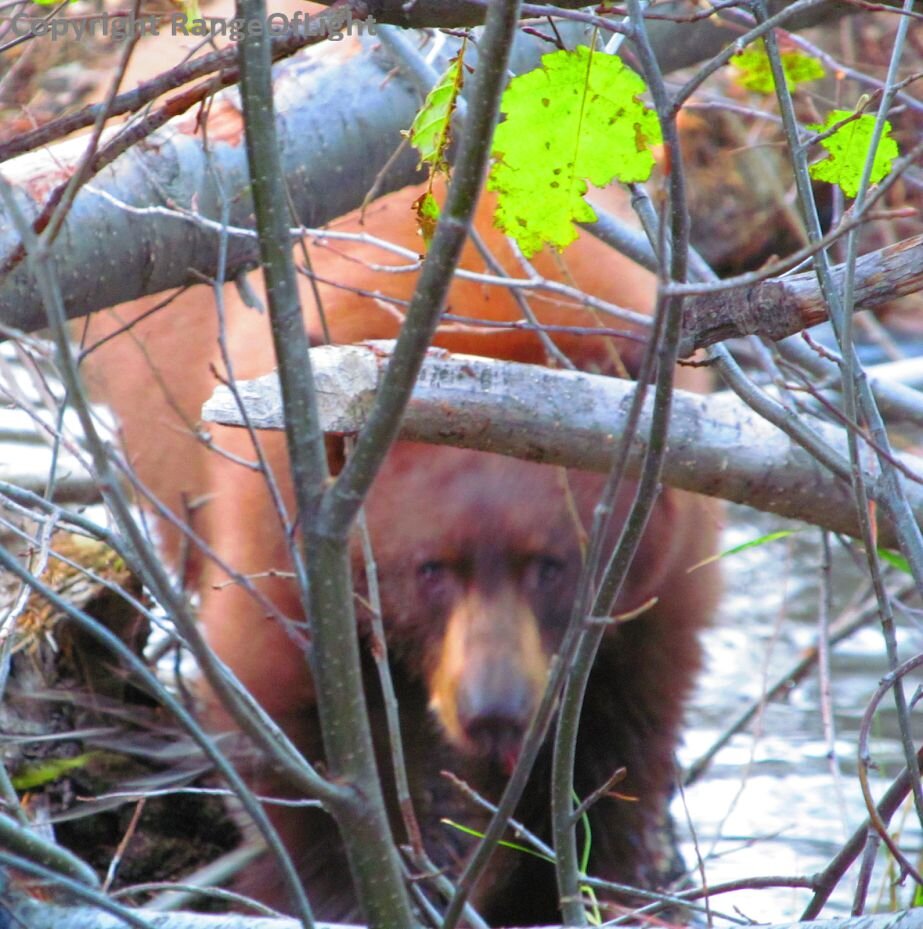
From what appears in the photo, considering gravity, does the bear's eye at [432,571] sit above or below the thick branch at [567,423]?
below

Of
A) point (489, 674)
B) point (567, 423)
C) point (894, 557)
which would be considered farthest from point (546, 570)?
point (567, 423)

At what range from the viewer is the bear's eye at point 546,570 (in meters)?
3.08

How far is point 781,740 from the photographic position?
14.3 ft

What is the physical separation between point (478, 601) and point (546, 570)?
0.63ft

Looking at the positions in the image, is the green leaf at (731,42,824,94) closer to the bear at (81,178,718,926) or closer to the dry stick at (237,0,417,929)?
the bear at (81,178,718,926)

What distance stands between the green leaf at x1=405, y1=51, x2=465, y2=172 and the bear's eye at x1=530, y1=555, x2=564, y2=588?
1.74 metres

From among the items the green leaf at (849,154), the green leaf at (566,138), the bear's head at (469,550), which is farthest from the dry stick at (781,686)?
the green leaf at (566,138)

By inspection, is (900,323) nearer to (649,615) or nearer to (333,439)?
(649,615)

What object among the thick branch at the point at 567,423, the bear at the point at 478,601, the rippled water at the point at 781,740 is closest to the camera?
the thick branch at the point at 567,423

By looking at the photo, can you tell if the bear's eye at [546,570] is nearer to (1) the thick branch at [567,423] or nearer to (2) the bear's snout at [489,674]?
(2) the bear's snout at [489,674]

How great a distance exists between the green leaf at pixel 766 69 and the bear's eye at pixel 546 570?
1.28 metres

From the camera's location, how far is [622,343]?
2.95 m

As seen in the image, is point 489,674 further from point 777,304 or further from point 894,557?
point 777,304

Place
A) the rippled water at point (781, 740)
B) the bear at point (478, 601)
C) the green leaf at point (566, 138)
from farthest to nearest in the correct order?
the rippled water at point (781, 740)
the bear at point (478, 601)
the green leaf at point (566, 138)
